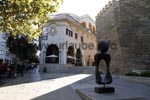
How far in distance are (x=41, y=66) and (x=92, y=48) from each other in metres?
16.0

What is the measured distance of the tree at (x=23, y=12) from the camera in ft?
30.2

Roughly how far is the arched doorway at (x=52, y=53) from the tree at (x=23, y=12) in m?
25.7

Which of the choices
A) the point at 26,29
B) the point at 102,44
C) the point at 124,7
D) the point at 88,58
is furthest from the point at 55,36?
the point at 102,44

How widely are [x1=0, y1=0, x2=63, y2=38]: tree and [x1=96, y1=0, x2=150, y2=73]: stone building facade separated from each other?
45.6 ft

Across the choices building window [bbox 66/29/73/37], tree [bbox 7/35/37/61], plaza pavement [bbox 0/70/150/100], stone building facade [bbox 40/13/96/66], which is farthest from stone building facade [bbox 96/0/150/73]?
building window [bbox 66/29/73/37]

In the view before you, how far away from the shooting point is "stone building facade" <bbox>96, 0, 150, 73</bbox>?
74.8 ft

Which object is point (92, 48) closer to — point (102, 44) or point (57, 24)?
point (57, 24)

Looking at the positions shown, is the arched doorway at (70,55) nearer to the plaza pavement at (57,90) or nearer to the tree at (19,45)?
the tree at (19,45)

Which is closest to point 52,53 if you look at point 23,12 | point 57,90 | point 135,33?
point 135,33

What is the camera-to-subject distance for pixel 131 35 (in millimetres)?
23391

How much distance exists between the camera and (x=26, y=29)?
11672 mm

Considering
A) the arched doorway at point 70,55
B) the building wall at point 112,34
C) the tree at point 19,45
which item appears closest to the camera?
the building wall at point 112,34

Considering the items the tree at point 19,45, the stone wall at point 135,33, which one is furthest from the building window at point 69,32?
the stone wall at point 135,33

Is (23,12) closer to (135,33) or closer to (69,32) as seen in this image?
(135,33)
